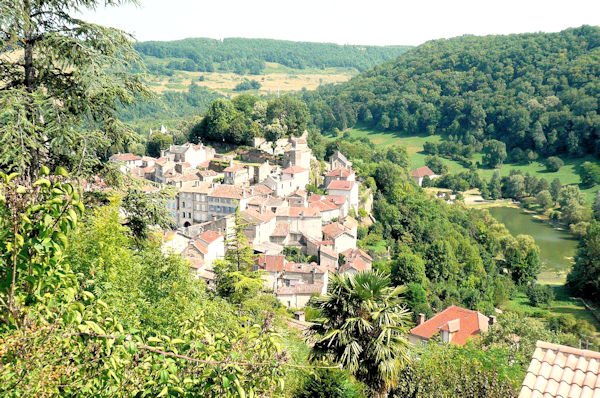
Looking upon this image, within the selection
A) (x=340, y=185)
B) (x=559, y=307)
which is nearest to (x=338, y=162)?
(x=340, y=185)

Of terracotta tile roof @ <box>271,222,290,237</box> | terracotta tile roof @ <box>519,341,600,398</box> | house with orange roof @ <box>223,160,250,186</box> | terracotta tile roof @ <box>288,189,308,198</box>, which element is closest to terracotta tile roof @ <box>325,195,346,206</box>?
terracotta tile roof @ <box>288,189,308,198</box>

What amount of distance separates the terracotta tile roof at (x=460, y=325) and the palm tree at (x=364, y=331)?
1622 cm

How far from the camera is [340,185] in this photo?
50688 millimetres

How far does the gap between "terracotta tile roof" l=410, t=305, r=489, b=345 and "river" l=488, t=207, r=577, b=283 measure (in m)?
26.3

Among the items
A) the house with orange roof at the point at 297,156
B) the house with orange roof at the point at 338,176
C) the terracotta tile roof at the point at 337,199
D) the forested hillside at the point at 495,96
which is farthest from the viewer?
the forested hillside at the point at 495,96

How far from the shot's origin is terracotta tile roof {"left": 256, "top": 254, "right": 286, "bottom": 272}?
34281mm

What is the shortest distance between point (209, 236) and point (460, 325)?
1481 centimetres

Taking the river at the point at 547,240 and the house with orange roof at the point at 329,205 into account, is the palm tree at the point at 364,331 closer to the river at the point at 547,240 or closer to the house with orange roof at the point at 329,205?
the house with orange roof at the point at 329,205

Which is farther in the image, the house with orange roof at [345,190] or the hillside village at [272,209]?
the house with orange roof at [345,190]

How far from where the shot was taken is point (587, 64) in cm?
10975

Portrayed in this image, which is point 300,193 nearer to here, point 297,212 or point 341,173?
point 297,212

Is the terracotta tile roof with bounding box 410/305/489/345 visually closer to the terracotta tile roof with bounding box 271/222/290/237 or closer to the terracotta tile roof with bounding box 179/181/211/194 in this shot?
the terracotta tile roof with bounding box 271/222/290/237

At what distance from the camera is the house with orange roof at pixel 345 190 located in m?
50.1

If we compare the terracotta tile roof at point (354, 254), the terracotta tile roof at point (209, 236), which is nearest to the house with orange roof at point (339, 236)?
the terracotta tile roof at point (354, 254)
